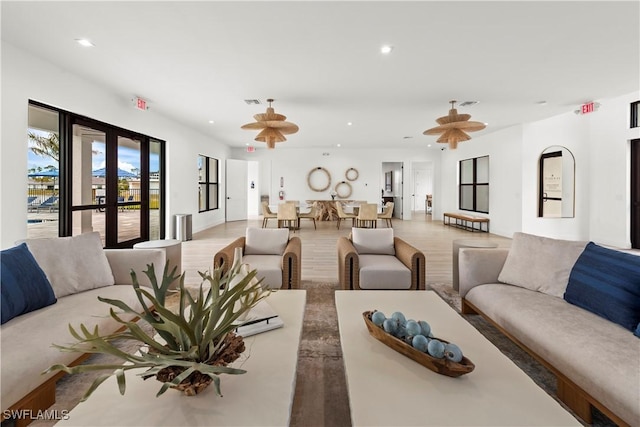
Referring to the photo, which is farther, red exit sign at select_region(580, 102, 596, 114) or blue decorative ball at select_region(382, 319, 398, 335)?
red exit sign at select_region(580, 102, 596, 114)

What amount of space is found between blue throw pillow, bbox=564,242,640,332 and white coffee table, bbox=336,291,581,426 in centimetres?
88

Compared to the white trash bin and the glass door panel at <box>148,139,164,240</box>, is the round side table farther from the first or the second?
the glass door panel at <box>148,139,164,240</box>

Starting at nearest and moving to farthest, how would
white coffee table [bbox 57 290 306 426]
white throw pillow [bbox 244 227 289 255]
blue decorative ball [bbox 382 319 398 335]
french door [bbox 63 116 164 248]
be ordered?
1. white coffee table [bbox 57 290 306 426]
2. blue decorative ball [bbox 382 319 398 335]
3. white throw pillow [bbox 244 227 289 255]
4. french door [bbox 63 116 164 248]

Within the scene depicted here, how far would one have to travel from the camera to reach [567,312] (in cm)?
195

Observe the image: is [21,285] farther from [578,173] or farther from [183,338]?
[578,173]

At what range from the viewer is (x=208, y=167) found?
9.44 m

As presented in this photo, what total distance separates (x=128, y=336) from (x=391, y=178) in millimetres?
13588

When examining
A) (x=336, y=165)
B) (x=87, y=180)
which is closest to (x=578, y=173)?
(x=336, y=165)

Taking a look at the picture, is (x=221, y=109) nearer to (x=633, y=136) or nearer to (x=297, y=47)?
(x=297, y=47)

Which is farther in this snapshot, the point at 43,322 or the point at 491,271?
the point at 491,271

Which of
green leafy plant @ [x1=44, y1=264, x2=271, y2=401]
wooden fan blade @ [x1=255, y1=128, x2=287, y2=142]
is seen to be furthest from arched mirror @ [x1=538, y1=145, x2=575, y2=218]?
green leafy plant @ [x1=44, y1=264, x2=271, y2=401]

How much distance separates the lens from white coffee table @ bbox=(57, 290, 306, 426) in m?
1.09

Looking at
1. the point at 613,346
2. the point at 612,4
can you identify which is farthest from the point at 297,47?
the point at 613,346

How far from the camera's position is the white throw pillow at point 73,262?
222 centimetres
